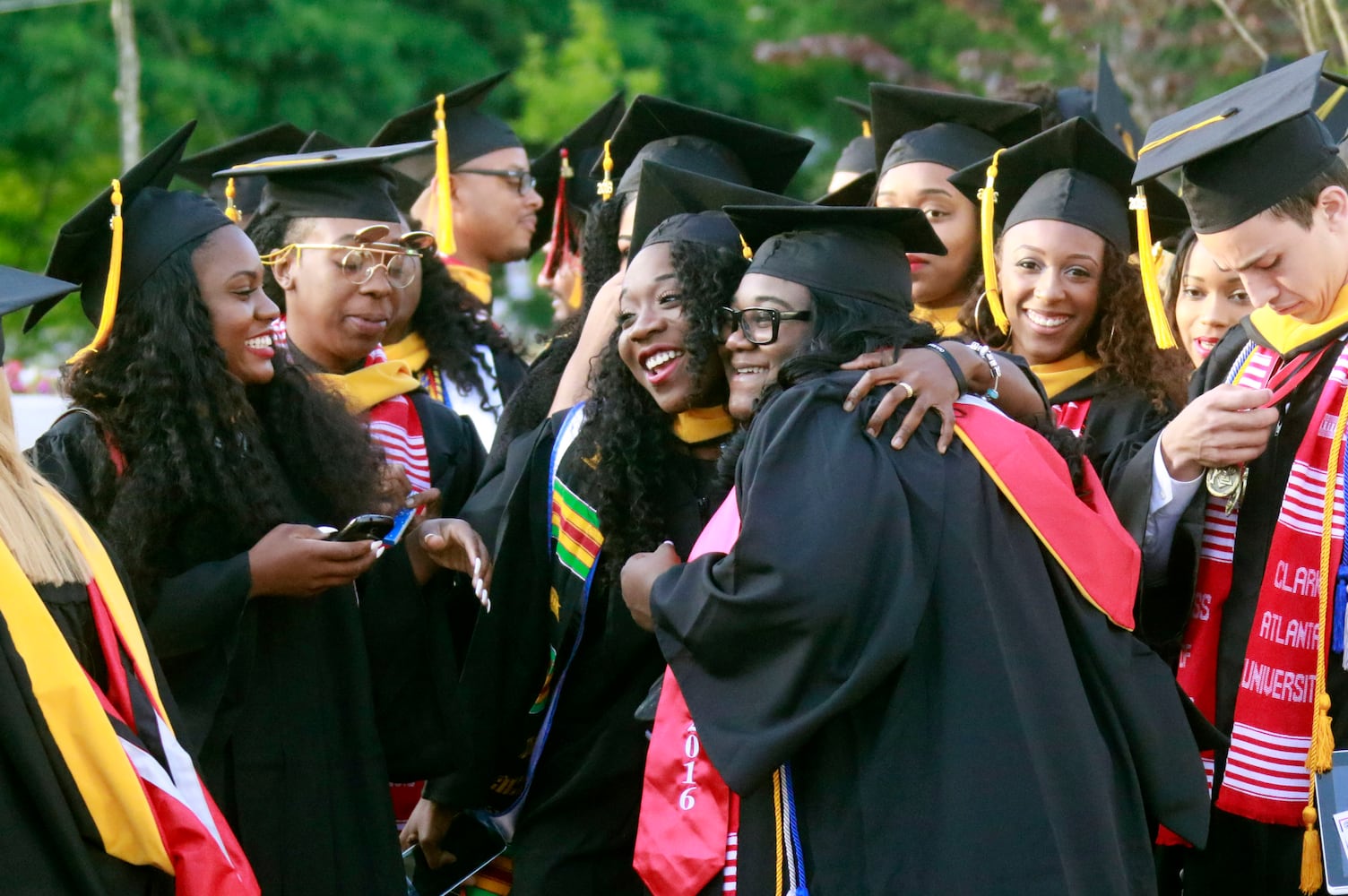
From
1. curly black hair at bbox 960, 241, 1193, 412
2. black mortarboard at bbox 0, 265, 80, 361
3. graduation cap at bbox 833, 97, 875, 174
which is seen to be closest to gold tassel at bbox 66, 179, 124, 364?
black mortarboard at bbox 0, 265, 80, 361

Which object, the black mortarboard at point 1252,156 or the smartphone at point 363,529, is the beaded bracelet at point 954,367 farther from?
the smartphone at point 363,529

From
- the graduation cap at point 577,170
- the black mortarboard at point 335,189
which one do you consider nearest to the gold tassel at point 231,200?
the black mortarboard at point 335,189

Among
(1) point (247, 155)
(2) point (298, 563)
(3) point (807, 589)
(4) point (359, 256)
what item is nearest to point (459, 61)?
(1) point (247, 155)

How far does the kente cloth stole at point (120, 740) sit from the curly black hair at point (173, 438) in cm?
58

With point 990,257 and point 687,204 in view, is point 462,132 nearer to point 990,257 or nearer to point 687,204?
point 687,204

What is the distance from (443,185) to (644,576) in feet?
11.1

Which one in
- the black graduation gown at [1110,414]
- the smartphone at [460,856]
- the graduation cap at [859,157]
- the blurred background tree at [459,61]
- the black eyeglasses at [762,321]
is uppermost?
the blurred background tree at [459,61]

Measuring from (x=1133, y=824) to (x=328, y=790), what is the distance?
1826 millimetres

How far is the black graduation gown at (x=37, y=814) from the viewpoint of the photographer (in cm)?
277

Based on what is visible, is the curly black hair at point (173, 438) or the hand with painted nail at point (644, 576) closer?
the hand with painted nail at point (644, 576)

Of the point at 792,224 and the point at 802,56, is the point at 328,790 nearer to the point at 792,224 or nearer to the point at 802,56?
the point at 792,224

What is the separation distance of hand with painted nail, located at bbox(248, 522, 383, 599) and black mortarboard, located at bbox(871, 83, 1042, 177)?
97.1 inches

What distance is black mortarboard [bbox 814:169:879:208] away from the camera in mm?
3953

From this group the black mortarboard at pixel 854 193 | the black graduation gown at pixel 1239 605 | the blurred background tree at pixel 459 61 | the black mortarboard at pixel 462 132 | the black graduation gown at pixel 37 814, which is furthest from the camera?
the blurred background tree at pixel 459 61
